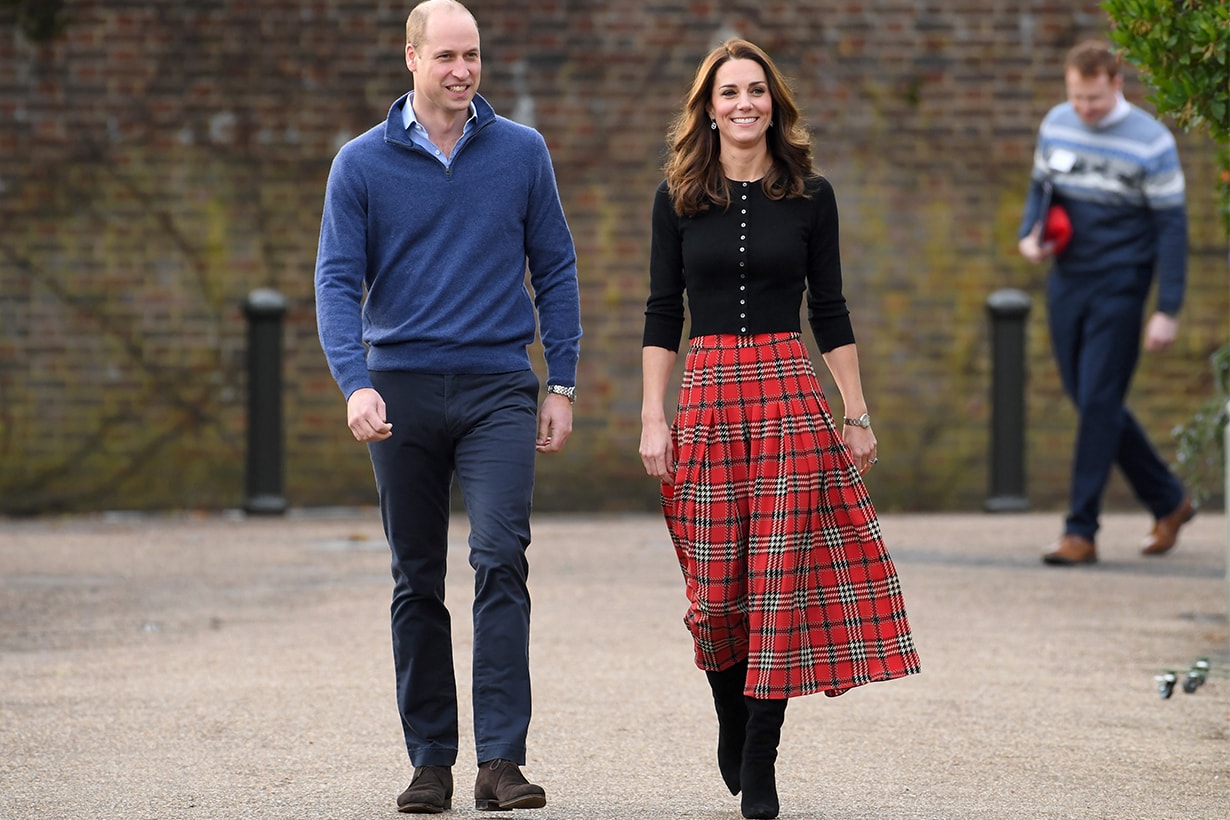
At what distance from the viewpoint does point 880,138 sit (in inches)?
475

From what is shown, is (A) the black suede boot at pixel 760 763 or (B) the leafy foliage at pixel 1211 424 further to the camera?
(B) the leafy foliage at pixel 1211 424

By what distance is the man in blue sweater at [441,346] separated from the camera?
4586mm

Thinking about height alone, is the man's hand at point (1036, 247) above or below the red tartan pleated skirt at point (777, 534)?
above

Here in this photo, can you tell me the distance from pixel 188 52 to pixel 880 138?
12.9 ft

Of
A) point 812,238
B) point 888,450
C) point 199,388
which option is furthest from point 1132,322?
point 199,388

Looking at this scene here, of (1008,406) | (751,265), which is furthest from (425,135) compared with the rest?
(1008,406)

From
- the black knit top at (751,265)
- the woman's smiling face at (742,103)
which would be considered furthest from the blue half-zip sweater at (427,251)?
the woman's smiling face at (742,103)

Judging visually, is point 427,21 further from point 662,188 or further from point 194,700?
point 194,700

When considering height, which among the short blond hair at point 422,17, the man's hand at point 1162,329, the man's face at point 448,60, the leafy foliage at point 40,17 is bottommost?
the man's hand at point 1162,329

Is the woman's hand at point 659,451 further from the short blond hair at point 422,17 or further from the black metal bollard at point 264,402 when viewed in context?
the black metal bollard at point 264,402

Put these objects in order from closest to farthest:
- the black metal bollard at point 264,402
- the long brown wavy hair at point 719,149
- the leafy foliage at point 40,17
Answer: the long brown wavy hair at point 719,149 < the black metal bollard at point 264,402 < the leafy foliage at point 40,17

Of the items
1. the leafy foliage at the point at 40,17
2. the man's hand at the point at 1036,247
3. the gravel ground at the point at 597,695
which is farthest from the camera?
the leafy foliage at the point at 40,17

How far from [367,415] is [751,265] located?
0.89 meters

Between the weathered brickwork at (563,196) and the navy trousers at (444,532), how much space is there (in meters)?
7.12
